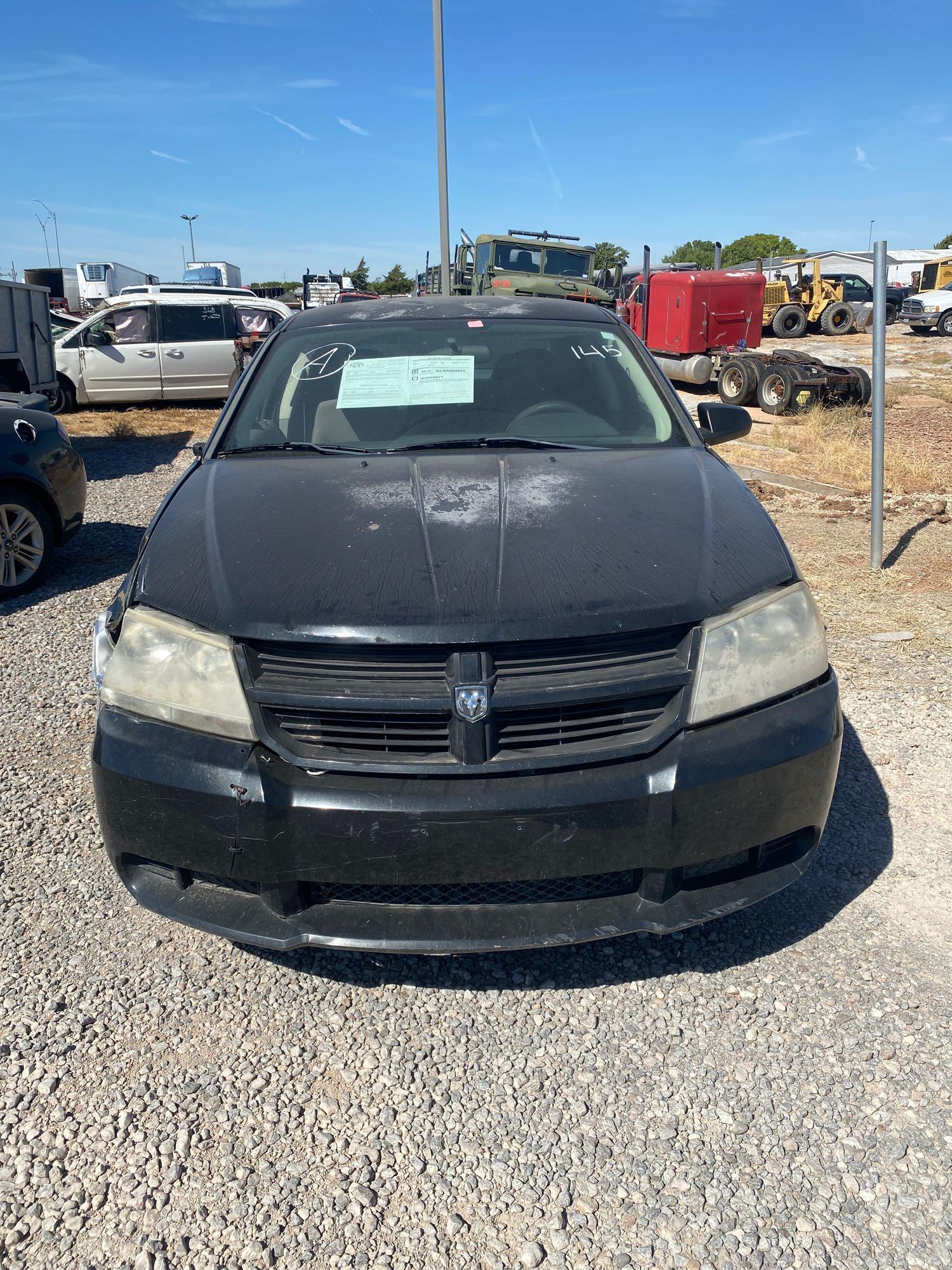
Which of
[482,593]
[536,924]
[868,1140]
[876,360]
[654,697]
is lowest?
[868,1140]

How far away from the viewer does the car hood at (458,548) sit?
7.30ft

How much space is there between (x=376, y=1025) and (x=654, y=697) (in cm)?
104

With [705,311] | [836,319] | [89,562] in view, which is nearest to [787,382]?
[705,311]

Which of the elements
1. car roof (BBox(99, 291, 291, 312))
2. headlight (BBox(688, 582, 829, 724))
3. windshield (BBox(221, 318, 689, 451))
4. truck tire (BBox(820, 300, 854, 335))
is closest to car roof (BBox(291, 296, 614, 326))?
windshield (BBox(221, 318, 689, 451))

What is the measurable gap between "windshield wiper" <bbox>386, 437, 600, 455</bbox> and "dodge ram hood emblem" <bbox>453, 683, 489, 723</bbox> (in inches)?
53.6

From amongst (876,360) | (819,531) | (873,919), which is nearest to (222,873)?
(873,919)

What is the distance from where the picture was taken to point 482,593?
2.25 meters

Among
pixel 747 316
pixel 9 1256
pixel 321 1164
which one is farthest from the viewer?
pixel 747 316

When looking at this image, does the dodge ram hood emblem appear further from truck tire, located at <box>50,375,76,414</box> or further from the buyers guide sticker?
truck tire, located at <box>50,375,76,414</box>

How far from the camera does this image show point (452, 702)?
7.00 feet

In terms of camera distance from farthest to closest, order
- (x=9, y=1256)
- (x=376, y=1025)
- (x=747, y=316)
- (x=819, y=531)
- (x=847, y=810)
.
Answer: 1. (x=747, y=316)
2. (x=819, y=531)
3. (x=847, y=810)
4. (x=376, y=1025)
5. (x=9, y=1256)

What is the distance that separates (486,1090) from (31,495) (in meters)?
5.07

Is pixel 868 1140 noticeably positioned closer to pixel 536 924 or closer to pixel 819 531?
pixel 536 924

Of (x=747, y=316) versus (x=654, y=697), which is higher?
(x=747, y=316)
